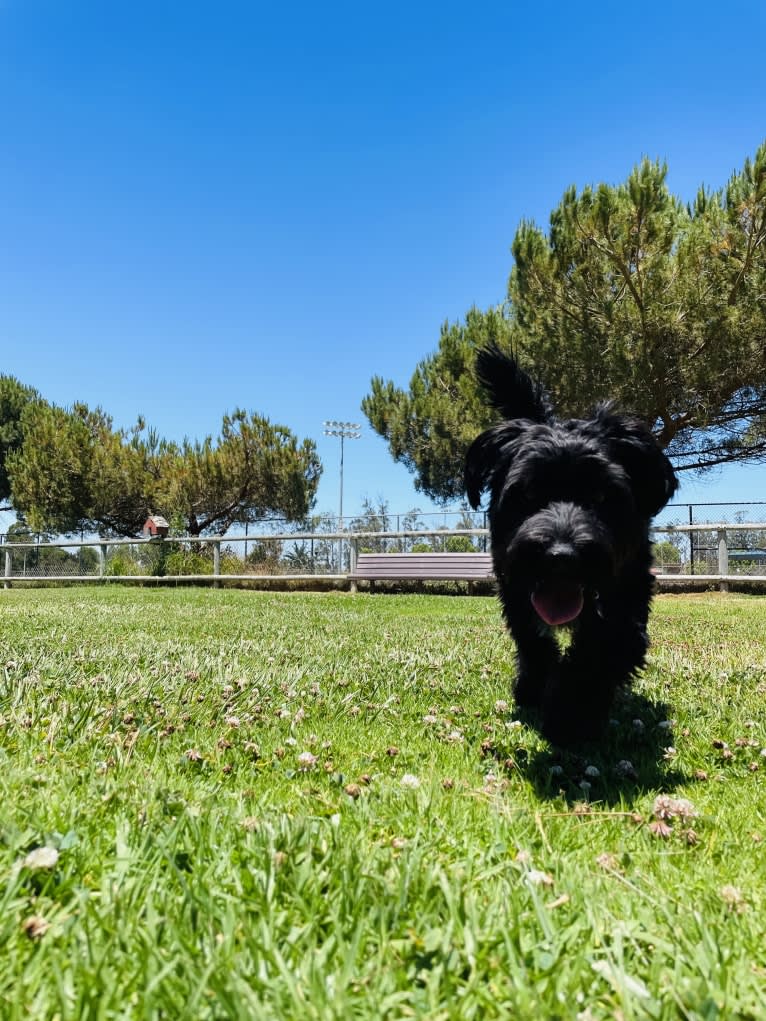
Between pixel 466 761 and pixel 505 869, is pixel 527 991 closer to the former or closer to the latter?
pixel 505 869

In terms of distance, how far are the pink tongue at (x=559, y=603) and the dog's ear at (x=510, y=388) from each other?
174 centimetres

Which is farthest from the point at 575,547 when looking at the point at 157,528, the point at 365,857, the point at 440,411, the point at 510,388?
the point at 157,528

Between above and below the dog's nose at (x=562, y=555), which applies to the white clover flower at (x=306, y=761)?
below

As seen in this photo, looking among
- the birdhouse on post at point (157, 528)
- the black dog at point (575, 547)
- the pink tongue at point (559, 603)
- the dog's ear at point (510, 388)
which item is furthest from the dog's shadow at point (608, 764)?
the birdhouse on post at point (157, 528)

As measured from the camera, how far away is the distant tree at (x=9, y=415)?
44938mm

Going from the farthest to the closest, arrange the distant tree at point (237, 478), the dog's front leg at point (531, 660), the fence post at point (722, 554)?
the distant tree at point (237, 478)
the fence post at point (722, 554)
the dog's front leg at point (531, 660)

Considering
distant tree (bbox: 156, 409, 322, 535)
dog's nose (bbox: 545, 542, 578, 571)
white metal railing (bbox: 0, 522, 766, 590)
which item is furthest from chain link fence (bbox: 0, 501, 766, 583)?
dog's nose (bbox: 545, 542, 578, 571)

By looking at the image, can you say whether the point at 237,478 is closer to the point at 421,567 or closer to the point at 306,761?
the point at 421,567

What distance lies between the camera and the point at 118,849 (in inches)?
56.5

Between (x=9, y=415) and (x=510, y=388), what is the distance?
50359 mm

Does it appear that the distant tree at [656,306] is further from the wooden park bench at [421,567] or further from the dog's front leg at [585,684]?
the dog's front leg at [585,684]

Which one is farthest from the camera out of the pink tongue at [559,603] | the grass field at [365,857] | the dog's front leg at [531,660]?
the dog's front leg at [531,660]

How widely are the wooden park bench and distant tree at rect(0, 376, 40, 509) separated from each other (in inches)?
1375

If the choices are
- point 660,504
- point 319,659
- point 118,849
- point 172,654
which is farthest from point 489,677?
point 118,849
